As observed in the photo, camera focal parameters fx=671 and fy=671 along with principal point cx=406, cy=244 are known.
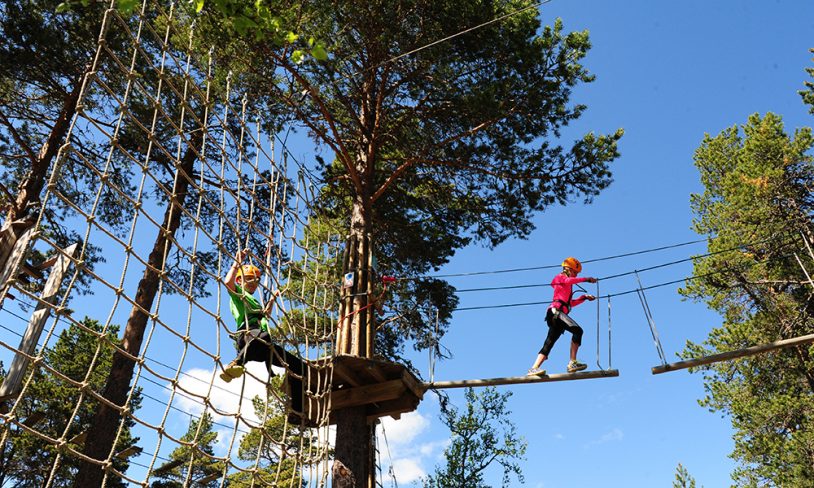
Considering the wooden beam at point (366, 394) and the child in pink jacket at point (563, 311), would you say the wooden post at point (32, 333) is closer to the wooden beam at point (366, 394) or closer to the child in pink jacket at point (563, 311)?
the wooden beam at point (366, 394)

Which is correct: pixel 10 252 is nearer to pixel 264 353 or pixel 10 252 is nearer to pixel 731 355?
pixel 264 353

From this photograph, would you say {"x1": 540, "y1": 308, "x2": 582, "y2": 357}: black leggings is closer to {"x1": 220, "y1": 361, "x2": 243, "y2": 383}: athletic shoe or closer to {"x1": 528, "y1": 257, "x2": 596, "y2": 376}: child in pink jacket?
{"x1": 528, "y1": 257, "x2": 596, "y2": 376}: child in pink jacket

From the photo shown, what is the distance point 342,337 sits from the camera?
5.93 meters

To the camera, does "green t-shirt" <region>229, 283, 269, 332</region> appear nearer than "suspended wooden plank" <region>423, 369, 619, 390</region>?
Yes

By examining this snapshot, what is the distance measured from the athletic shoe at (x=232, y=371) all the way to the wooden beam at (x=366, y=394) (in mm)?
1296

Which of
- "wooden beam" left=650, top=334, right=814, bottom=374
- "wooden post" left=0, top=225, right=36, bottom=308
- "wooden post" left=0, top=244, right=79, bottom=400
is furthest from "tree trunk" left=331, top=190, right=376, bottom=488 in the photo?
"wooden post" left=0, top=225, right=36, bottom=308

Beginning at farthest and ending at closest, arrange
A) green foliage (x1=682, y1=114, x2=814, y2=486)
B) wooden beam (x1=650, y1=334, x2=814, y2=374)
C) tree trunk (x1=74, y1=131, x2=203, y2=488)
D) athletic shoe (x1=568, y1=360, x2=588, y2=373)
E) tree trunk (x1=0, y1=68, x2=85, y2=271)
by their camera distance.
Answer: green foliage (x1=682, y1=114, x2=814, y2=486)
tree trunk (x1=0, y1=68, x2=85, y2=271)
tree trunk (x1=74, y1=131, x2=203, y2=488)
athletic shoe (x1=568, y1=360, x2=588, y2=373)
wooden beam (x1=650, y1=334, x2=814, y2=374)

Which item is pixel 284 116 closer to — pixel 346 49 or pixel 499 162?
pixel 346 49

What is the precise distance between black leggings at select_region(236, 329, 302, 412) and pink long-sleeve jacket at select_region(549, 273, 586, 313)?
217cm

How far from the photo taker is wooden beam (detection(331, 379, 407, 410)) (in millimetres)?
5355

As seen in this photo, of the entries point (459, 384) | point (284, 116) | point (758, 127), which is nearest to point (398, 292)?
point (284, 116)

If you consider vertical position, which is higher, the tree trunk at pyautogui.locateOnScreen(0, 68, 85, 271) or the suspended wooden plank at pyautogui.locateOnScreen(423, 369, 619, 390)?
the tree trunk at pyautogui.locateOnScreen(0, 68, 85, 271)

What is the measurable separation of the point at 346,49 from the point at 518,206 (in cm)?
264

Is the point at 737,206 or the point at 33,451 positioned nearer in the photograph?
the point at 737,206
